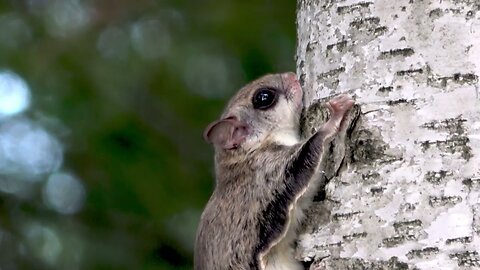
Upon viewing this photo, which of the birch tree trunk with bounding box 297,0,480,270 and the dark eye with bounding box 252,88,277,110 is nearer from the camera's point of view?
the birch tree trunk with bounding box 297,0,480,270

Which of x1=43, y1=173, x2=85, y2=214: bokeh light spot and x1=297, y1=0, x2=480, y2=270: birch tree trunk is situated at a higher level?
x1=43, y1=173, x2=85, y2=214: bokeh light spot

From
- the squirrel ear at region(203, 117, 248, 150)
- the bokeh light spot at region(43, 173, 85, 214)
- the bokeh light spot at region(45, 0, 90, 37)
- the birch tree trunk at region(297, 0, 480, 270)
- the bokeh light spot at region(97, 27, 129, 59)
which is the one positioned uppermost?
the bokeh light spot at region(45, 0, 90, 37)

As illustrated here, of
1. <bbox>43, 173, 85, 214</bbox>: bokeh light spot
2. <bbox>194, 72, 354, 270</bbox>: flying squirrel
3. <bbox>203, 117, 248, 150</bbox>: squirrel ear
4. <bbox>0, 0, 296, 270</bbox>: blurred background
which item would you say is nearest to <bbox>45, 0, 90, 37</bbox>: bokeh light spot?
<bbox>0, 0, 296, 270</bbox>: blurred background

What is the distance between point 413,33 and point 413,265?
21.3 inches

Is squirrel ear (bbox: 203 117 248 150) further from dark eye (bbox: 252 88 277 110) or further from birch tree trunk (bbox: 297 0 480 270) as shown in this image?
birch tree trunk (bbox: 297 0 480 270)

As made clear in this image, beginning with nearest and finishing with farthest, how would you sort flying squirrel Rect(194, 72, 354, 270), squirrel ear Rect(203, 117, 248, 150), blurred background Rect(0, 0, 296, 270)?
flying squirrel Rect(194, 72, 354, 270)
squirrel ear Rect(203, 117, 248, 150)
blurred background Rect(0, 0, 296, 270)

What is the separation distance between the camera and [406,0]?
2.79 meters

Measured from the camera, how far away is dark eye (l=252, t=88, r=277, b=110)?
3.77m

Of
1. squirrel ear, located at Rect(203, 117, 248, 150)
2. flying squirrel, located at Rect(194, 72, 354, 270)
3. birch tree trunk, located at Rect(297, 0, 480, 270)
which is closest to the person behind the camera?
birch tree trunk, located at Rect(297, 0, 480, 270)

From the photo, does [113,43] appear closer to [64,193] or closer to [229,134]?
[64,193]

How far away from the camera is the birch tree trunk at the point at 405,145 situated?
2.63 meters

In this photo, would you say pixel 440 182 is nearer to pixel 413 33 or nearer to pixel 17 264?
pixel 413 33

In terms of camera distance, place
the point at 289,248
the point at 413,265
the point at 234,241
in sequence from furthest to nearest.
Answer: the point at 234,241
the point at 289,248
the point at 413,265

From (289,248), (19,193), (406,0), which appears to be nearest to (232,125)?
(289,248)
